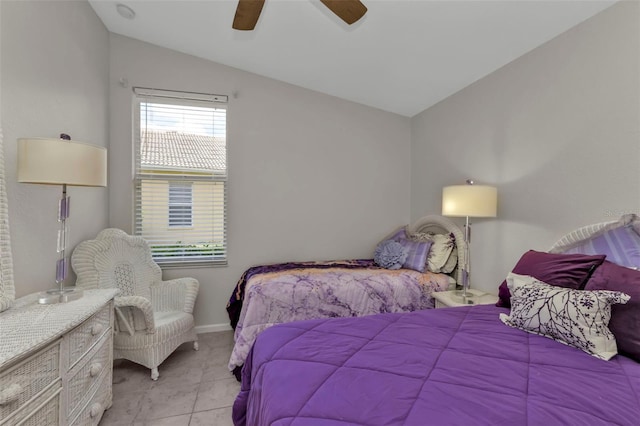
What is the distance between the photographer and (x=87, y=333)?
150 cm

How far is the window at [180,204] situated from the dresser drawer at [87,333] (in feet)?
4.28

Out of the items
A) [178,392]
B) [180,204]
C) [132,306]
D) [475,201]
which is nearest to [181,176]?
[180,204]

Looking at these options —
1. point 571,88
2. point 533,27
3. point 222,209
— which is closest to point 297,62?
point 222,209

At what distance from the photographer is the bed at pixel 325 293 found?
224 centimetres

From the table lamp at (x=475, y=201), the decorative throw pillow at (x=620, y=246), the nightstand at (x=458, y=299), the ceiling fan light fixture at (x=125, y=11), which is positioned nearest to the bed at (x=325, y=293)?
the nightstand at (x=458, y=299)

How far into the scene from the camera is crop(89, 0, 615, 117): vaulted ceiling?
1.89 m

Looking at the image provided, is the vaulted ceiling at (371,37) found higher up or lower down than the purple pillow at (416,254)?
higher up

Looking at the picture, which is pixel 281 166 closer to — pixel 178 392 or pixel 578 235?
pixel 178 392

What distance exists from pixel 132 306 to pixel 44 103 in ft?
4.80

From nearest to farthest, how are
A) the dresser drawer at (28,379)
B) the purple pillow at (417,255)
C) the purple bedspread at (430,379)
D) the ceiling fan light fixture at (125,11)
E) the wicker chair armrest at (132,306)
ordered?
the purple bedspread at (430,379) < the dresser drawer at (28,379) < the wicker chair armrest at (132,306) < the ceiling fan light fixture at (125,11) < the purple pillow at (417,255)

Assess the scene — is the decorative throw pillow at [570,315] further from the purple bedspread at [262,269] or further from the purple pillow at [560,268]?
the purple bedspread at [262,269]

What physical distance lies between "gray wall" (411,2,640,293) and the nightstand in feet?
0.70

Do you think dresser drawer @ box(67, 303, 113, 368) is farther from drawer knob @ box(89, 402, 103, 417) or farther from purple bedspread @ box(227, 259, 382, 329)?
purple bedspread @ box(227, 259, 382, 329)

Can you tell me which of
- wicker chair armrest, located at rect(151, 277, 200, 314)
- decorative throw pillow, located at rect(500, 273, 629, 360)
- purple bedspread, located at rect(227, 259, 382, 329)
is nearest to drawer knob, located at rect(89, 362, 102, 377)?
wicker chair armrest, located at rect(151, 277, 200, 314)
